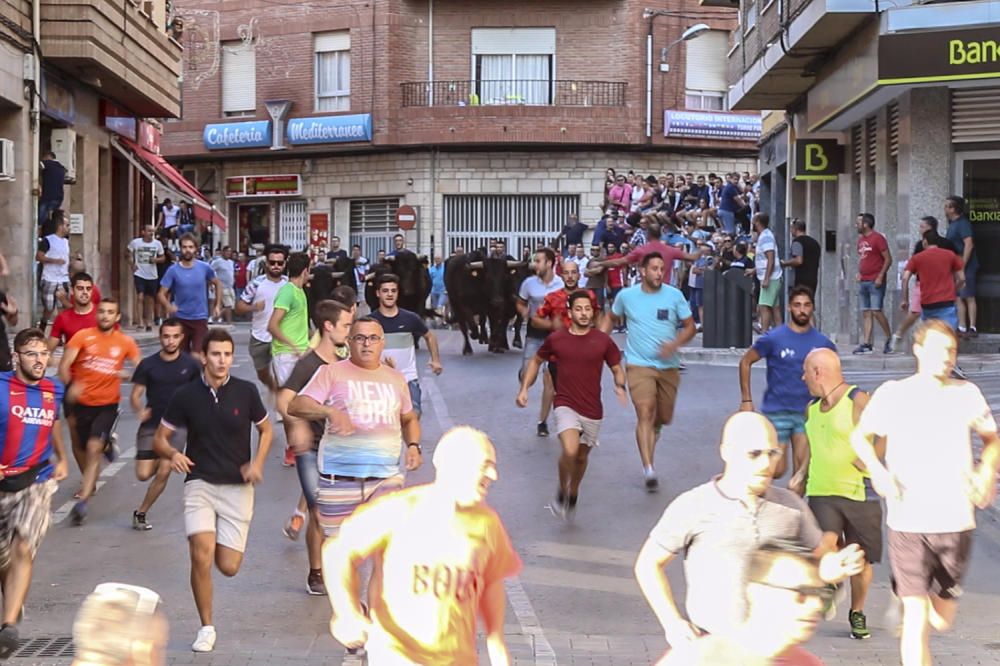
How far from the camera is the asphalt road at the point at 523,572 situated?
7793 millimetres

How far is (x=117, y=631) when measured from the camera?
3459mm

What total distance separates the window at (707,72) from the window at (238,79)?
11926mm

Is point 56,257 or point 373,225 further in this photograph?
point 373,225

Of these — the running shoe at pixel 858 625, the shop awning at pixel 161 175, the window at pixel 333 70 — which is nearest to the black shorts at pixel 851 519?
the running shoe at pixel 858 625

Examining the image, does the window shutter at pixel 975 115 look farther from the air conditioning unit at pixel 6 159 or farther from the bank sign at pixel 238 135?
the bank sign at pixel 238 135

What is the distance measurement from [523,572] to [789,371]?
2.10 m

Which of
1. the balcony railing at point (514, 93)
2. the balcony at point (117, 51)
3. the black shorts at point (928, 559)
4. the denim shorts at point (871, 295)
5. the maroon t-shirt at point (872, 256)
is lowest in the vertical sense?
the black shorts at point (928, 559)

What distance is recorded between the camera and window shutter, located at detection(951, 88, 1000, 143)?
21.2m

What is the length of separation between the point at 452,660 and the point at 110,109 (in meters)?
27.3

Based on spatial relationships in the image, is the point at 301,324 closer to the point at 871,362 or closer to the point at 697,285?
the point at 871,362

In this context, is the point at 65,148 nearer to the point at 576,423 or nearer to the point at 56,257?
the point at 56,257

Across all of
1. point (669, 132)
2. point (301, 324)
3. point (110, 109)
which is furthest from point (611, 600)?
point (669, 132)

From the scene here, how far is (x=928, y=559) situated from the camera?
708cm

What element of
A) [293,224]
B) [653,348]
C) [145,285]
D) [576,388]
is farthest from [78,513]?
[293,224]
